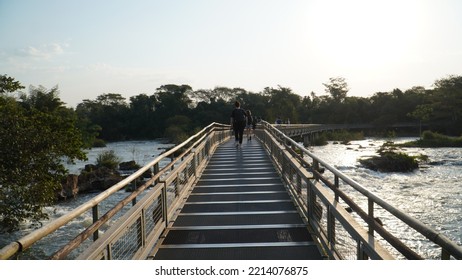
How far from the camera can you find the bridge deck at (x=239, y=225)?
15.7 feet

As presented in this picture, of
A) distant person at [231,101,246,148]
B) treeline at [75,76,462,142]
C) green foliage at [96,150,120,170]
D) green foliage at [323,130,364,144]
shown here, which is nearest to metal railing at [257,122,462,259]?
distant person at [231,101,246,148]

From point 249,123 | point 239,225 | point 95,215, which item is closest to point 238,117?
point 249,123

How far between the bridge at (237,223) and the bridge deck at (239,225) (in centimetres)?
1

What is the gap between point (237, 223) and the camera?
5.95 meters

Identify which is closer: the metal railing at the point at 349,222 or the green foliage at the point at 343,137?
the metal railing at the point at 349,222

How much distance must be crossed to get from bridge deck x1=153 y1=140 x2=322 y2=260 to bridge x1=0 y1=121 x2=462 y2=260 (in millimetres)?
12

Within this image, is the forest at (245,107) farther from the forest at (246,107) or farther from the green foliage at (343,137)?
the green foliage at (343,137)

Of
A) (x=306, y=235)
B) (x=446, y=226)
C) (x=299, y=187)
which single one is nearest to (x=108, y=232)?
(x=306, y=235)

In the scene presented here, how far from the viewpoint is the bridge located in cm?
308

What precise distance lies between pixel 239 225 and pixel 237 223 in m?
0.13

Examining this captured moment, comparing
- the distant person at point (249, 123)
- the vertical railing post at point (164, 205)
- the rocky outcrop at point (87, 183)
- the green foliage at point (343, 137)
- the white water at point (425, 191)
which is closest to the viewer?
the vertical railing post at point (164, 205)

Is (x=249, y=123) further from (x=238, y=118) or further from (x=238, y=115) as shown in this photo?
(x=238, y=115)

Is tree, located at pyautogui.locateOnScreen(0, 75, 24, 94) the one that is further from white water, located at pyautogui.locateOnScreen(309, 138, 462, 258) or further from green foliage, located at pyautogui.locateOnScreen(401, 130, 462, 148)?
green foliage, located at pyautogui.locateOnScreen(401, 130, 462, 148)

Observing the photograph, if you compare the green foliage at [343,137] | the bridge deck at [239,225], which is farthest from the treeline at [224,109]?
the bridge deck at [239,225]
